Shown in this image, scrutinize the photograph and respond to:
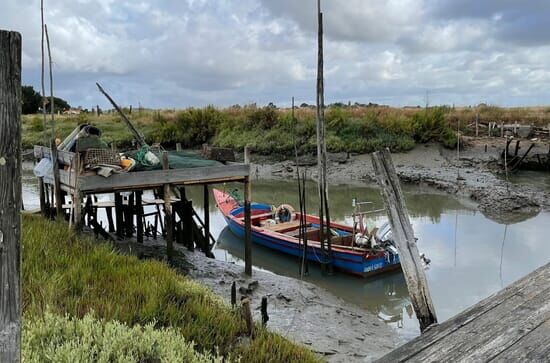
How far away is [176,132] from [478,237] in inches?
1005

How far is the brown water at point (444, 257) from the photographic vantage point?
10.6m

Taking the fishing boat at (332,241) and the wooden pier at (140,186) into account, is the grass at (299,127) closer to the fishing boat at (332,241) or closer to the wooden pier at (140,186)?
the fishing boat at (332,241)

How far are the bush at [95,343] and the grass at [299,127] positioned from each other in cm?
2620

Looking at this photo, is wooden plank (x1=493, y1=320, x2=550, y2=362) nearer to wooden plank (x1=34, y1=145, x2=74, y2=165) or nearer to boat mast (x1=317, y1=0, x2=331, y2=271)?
wooden plank (x1=34, y1=145, x2=74, y2=165)

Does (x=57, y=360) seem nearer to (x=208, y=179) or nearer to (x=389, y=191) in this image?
(x=389, y=191)

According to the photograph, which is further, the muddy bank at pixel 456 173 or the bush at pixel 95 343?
the muddy bank at pixel 456 173

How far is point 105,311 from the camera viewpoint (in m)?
4.97

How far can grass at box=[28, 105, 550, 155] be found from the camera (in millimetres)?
31422

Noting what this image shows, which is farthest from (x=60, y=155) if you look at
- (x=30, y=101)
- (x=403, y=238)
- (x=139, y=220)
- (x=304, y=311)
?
(x=30, y=101)

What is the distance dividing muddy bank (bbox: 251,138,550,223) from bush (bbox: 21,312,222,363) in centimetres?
1651

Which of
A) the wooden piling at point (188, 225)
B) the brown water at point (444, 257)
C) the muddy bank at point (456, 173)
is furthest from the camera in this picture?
the muddy bank at point (456, 173)

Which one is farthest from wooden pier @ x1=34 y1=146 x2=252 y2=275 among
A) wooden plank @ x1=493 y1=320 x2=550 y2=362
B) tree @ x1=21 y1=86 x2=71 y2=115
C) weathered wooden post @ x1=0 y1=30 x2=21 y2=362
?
tree @ x1=21 y1=86 x2=71 y2=115

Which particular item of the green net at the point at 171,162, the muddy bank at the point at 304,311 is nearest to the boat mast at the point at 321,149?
the muddy bank at the point at 304,311

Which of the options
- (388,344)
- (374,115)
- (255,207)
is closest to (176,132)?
(374,115)
